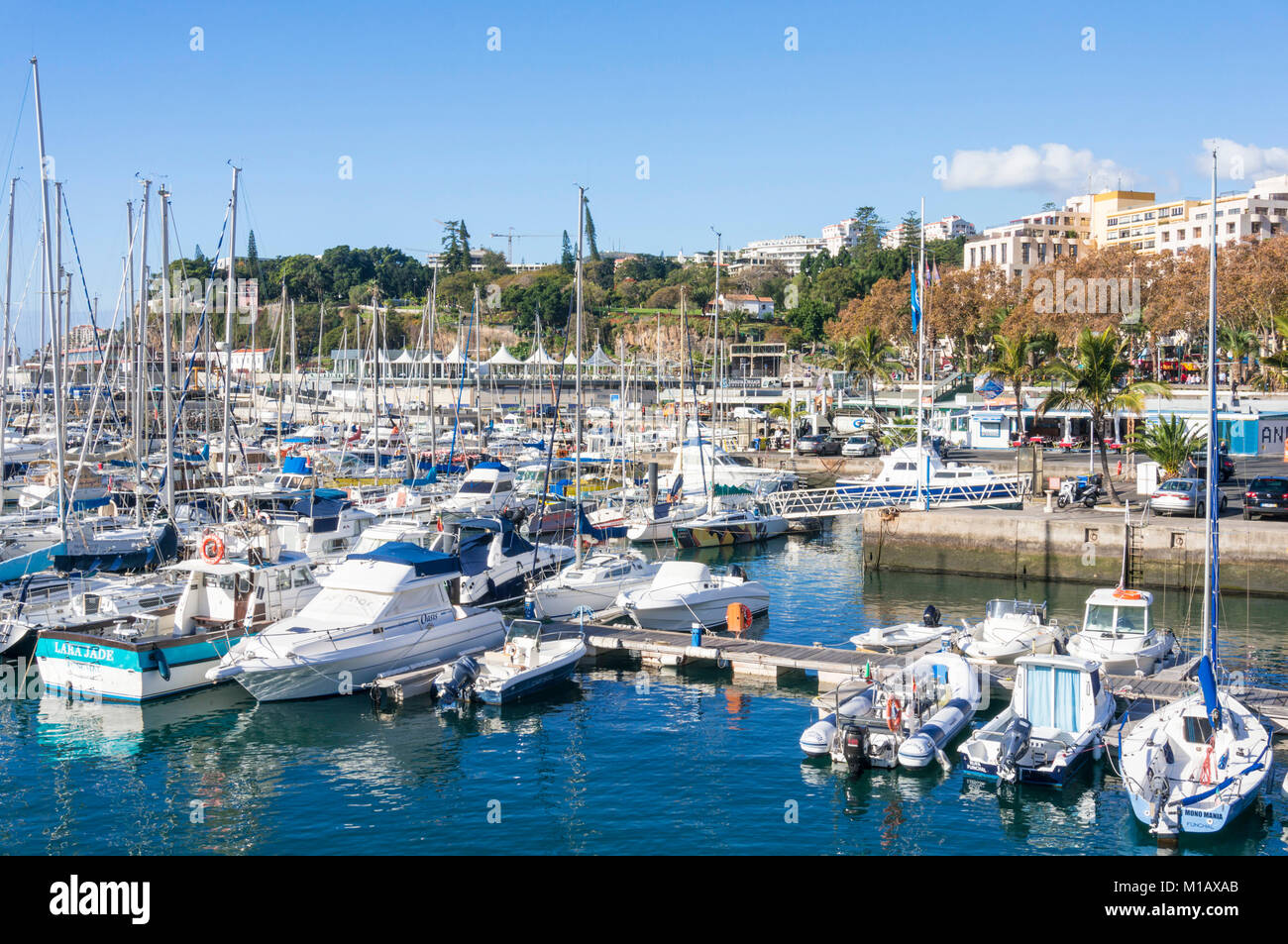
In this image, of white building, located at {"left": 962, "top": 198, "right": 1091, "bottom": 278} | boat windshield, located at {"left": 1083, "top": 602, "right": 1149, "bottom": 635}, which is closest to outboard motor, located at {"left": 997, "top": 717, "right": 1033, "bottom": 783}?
boat windshield, located at {"left": 1083, "top": 602, "right": 1149, "bottom": 635}

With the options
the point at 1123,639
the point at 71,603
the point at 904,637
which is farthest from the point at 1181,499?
the point at 71,603

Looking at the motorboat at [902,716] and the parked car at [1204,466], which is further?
the parked car at [1204,466]

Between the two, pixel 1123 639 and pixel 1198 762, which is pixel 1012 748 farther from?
pixel 1123 639

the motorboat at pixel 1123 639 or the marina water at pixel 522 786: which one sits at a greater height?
the motorboat at pixel 1123 639

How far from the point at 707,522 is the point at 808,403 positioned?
39.2m

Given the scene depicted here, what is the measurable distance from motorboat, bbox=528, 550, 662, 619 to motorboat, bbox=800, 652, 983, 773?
975 centimetres

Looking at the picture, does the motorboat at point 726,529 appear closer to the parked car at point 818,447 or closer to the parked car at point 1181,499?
the parked car at point 1181,499

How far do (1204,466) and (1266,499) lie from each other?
794 centimetres

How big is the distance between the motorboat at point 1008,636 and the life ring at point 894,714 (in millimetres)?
4778

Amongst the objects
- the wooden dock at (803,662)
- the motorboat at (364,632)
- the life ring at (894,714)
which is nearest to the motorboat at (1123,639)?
the wooden dock at (803,662)

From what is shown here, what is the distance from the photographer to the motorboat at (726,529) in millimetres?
47031

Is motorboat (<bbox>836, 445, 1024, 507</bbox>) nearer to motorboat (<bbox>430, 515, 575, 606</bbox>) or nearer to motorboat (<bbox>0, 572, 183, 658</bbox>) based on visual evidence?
motorboat (<bbox>430, 515, 575, 606</bbox>)

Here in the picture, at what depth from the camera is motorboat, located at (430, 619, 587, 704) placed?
25516mm
